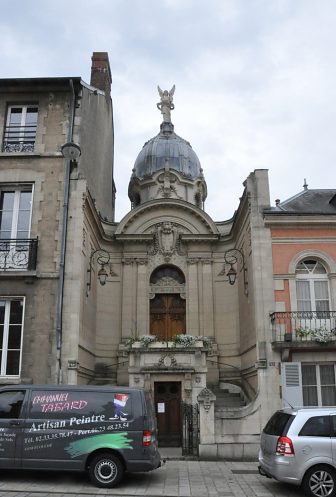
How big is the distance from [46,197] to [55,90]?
3.53m

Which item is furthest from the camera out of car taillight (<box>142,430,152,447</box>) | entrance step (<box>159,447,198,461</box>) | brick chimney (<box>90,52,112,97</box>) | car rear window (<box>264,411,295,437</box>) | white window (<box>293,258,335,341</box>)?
brick chimney (<box>90,52,112,97</box>)

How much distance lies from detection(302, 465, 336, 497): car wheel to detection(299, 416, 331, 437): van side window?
0.51m

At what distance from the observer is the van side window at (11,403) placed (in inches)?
363

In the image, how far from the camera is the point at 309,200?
1658cm

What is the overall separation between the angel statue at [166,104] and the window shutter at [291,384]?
16.2 meters

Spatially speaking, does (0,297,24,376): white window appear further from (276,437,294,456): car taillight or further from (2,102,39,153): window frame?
(276,437,294,456): car taillight

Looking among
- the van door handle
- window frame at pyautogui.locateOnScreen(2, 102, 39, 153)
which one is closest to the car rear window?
the van door handle

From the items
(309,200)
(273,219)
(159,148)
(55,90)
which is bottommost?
(273,219)

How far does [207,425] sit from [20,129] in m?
10.2

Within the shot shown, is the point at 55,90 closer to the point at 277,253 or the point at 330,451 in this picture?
the point at 277,253

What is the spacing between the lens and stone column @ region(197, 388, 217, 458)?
12570mm

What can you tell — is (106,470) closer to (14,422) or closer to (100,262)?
Answer: (14,422)

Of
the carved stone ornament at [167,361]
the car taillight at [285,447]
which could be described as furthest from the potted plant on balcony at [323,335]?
the car taillight at [285,447]

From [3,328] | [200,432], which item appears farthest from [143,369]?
[3,328]
